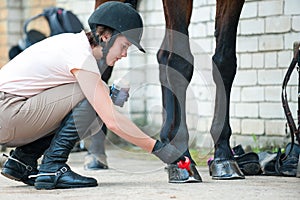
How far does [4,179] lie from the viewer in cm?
453

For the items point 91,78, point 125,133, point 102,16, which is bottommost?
point 125,133

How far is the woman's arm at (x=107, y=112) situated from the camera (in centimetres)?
370

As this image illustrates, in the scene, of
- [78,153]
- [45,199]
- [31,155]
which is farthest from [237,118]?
[45,199]

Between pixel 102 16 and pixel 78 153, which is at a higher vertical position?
pixel 102 16

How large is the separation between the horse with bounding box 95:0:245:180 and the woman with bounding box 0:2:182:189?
0.42 metres

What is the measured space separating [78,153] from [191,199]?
10.0 ft

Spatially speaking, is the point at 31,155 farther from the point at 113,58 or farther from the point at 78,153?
the point at 78,153

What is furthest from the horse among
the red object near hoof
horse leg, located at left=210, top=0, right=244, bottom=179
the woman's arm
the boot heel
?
the boot heel

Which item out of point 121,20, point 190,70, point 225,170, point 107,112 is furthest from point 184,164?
point 121,20

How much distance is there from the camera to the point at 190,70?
4363 millimetres

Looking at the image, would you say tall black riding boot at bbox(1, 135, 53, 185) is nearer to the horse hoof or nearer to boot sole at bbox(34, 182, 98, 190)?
boot sole at bbox(34, 182, 98, 190)

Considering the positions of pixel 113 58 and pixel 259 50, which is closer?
pixel 113 58

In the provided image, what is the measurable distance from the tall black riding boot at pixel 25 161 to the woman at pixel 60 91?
12 cm

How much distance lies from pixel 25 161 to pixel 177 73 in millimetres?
899
